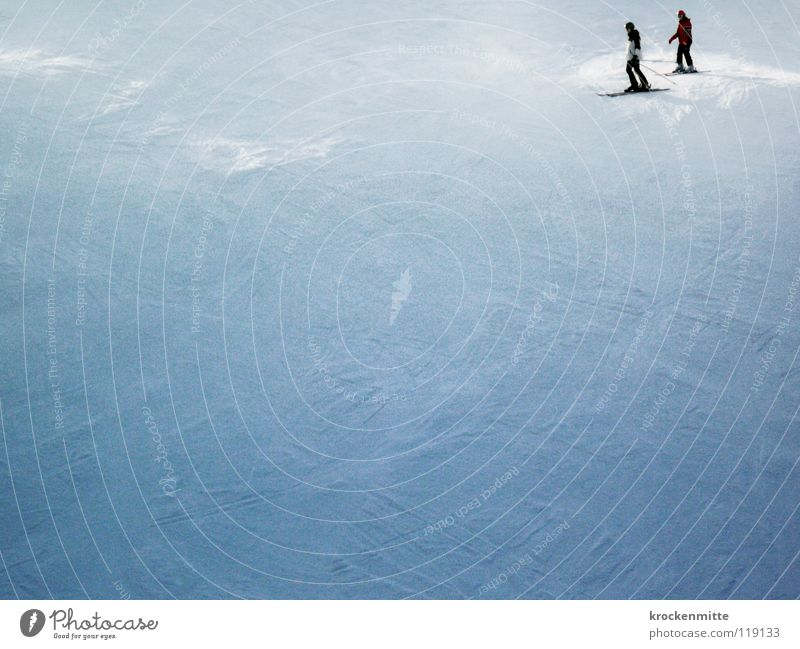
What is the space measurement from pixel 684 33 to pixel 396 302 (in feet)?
12.8

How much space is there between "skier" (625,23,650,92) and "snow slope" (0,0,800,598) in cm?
14

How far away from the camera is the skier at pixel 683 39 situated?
9.91 meters

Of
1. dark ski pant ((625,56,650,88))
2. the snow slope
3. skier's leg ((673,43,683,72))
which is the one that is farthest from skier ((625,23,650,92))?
skier's leg ((673,43,683,72))

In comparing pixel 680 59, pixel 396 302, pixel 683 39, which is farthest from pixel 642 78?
pixel 396 302

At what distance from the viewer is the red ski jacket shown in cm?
991

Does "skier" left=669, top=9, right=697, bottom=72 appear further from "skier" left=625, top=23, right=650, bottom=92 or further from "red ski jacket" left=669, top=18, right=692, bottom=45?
"skier" left=625, top=23, right=650, bottom=92

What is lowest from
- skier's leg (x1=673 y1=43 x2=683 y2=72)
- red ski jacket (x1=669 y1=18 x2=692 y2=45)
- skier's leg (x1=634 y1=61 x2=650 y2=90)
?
skier's leg (x1=634 y1=61 x2=650 y2=90)

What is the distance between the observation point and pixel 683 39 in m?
9.93

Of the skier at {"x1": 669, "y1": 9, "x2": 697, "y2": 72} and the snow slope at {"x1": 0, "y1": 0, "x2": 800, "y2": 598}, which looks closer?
the snow slope at {"x1": 0, "y1": 0, "x2": 800, "y2": 598}

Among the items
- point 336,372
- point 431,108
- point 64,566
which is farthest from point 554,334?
point 64,566

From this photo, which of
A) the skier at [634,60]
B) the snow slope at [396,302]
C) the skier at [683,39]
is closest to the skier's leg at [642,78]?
the skier at [634,60]

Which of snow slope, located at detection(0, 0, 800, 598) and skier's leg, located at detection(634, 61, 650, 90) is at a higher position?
skier's leg, located at detection(634, 61, 650, 90)

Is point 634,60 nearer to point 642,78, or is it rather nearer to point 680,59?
point 642,78

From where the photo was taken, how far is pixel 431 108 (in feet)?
33.3
